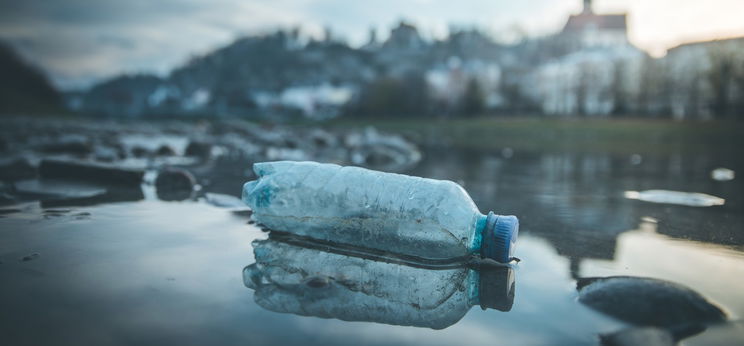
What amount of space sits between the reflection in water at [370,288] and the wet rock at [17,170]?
18.3 feet

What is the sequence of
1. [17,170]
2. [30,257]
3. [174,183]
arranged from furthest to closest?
[17,170] < [174,183] < [30,257]

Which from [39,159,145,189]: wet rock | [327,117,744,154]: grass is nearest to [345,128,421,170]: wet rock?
[39,159,145,189]: wet rock

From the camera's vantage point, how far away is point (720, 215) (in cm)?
503

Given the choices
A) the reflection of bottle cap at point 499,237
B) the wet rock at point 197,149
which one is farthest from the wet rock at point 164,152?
the reflection of bottle cap at point 499,237

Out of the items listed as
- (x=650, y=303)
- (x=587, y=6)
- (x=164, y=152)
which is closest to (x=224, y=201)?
(x=650, y=303)

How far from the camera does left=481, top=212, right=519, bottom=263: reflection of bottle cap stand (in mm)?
2789

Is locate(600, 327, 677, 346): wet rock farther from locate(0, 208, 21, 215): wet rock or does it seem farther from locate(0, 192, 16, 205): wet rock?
locate(0, 192, 16, 205): wet rock

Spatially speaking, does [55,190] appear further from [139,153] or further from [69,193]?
[139,153]

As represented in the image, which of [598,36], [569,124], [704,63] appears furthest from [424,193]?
[598,36]

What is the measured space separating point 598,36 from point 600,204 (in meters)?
118

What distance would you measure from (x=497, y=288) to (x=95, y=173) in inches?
235

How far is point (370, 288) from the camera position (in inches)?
98.7

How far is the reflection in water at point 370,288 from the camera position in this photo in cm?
220

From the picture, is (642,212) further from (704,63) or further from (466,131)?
(704,63)
